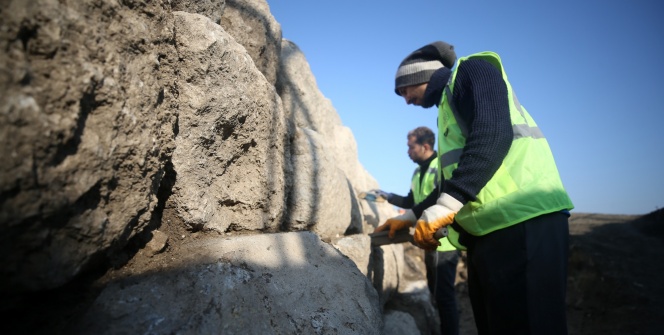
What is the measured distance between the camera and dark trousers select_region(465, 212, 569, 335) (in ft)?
4.67

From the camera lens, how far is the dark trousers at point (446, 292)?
3.23 m

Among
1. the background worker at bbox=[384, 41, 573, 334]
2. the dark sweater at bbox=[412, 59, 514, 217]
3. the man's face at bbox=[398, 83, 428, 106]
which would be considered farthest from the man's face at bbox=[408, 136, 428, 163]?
the dark sweater at bbox=[412, 59, 514, 217]

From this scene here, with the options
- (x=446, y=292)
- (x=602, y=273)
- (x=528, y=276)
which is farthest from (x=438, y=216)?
(x=602, y=273)

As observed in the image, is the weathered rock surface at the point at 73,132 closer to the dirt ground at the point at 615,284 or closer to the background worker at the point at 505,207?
the background worker at the point at 505,207

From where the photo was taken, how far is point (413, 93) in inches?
95.0

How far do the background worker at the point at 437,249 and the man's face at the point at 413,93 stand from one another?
595 mm

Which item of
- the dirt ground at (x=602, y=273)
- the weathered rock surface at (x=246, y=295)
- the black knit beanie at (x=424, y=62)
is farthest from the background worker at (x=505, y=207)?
the dirt ground at (x=602, y=273)

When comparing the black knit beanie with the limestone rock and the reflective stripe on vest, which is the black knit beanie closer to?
the reflective stripe on vest

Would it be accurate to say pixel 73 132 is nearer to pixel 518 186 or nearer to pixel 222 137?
pixel 222 137

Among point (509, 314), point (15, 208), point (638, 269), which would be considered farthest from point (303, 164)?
point (638, 269)

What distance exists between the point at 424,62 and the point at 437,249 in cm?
173

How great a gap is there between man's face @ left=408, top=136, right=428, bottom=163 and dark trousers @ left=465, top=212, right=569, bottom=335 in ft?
9.54

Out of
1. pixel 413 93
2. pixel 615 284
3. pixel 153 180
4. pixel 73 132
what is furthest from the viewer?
pixel 615 284

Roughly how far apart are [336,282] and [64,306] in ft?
3.41
